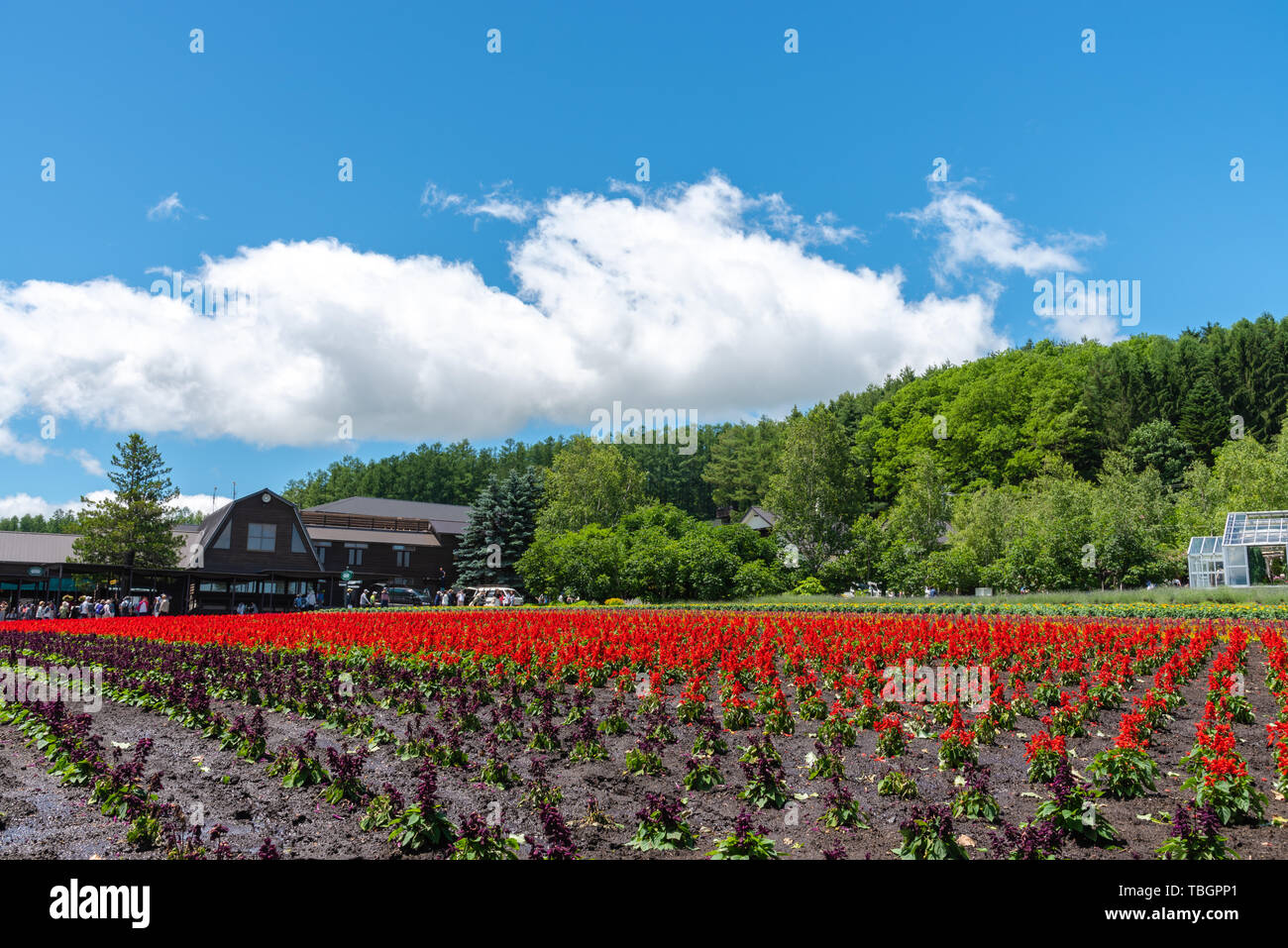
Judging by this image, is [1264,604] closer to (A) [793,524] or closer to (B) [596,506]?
(A) [793,524]

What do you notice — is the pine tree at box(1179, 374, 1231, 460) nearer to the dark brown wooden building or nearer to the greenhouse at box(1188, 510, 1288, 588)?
the greenhouse at box(1188, 510, 1288, 588)

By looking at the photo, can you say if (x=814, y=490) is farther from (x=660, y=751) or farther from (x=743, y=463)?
(x=660, y=751)

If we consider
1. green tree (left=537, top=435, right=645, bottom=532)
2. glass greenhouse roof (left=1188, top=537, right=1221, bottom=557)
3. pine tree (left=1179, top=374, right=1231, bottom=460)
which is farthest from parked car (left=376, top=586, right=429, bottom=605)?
pine tree (left=1179, top=374, right=1231, bottom=460)

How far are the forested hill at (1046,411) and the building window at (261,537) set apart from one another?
39.3m

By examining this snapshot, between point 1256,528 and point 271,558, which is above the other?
point 1256,528

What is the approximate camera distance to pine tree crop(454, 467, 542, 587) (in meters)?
62.4

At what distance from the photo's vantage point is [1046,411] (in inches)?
2753

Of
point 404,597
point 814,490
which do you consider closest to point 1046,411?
point 814,490

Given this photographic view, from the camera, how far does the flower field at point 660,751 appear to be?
→ 19.5 feet

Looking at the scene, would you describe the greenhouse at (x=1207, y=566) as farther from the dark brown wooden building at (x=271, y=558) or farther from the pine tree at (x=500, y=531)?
the dark brown wooden building at (x=271, y=558)

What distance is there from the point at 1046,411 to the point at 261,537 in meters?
62.0

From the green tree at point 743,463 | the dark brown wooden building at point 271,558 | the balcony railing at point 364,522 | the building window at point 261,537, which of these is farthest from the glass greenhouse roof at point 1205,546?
the balcony railing at point 364,522
